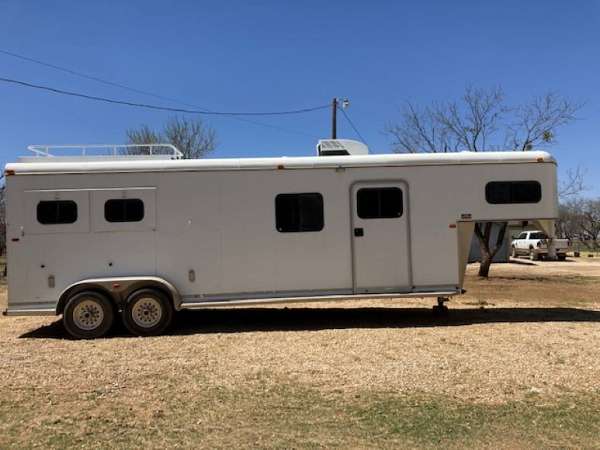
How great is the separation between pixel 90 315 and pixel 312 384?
12.8 ft

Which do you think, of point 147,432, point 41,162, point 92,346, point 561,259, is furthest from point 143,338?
point 561,259

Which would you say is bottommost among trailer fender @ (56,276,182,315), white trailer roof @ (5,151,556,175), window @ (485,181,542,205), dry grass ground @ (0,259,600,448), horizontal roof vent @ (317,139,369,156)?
dry grass ground @ (0,259,600,448)

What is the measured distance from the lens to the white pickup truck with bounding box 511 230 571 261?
3014 cm

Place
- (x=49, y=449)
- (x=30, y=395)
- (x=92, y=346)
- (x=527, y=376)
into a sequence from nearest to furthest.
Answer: (x=49, y=449) < (x=30, y=395) < (x=527, y=376) < (x=92, y=346)

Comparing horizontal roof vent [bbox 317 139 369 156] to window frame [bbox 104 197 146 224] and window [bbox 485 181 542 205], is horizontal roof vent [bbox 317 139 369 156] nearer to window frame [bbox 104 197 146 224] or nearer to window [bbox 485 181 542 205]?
window [bbox 485 181 542 205]

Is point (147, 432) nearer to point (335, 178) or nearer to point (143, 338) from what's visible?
point (143, 338)

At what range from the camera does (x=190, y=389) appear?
537 cm

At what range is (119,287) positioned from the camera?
26.1ft

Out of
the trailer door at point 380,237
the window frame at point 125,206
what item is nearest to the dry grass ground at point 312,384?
the trailer door at point 380,237

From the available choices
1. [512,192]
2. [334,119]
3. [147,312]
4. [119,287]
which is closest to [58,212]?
[119,287]

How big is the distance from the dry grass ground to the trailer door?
0.72 m

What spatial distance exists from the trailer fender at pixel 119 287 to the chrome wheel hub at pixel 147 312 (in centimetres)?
19

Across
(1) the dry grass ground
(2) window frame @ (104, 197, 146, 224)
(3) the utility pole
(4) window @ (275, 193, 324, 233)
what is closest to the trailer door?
(4) window @ (275, 193, 324, 233)

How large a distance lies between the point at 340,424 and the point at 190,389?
1631 millimetres
